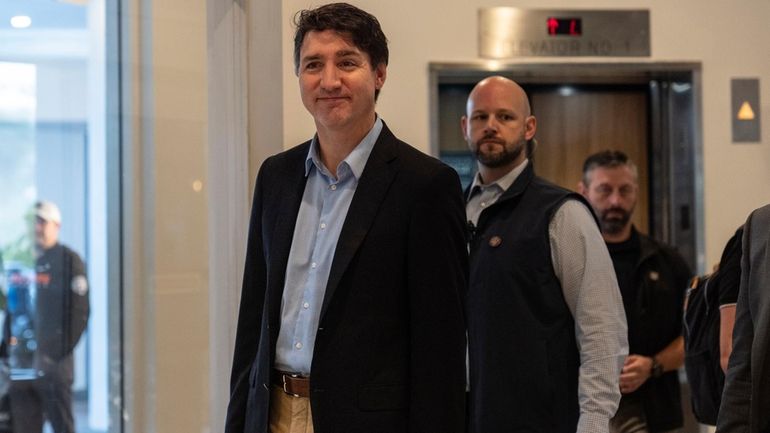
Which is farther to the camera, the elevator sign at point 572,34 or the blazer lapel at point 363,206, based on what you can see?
the elevator sign at point 572,34

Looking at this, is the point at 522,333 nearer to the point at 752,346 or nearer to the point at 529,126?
the point at 529,126

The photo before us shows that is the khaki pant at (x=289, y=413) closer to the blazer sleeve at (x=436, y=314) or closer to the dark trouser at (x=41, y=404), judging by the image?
the blazer sleeve at (x=436, y=314)

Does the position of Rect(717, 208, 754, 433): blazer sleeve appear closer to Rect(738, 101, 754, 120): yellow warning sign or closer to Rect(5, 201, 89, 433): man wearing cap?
Rect(5, 201, 89, 433): man wearing cap

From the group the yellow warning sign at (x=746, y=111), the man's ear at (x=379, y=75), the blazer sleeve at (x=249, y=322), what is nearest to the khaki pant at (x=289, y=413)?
the blazer sleeve at (x=249, y=322)

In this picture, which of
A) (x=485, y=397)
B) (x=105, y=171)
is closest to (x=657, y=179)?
(x=485, y=397)

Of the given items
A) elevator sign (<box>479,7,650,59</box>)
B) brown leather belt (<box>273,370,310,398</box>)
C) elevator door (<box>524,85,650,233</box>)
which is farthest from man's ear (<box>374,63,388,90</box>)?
elevator door (<box>524,85,650,233</box>)

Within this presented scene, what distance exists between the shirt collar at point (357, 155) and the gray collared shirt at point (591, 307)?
816 millimetres

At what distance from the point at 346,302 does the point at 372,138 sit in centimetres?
34

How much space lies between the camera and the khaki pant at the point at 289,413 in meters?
1.93

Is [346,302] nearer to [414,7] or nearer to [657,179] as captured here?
[414,7]

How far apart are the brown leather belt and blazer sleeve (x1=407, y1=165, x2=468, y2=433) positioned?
0.20 m

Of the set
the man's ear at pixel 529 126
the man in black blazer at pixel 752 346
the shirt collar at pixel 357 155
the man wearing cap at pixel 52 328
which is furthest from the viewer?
the man's ear at pixel 529 126

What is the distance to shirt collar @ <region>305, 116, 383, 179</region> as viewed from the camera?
6.50ft

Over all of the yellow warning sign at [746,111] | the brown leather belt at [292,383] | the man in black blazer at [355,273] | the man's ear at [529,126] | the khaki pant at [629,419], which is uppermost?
the yellow warning sign at [746,111]
